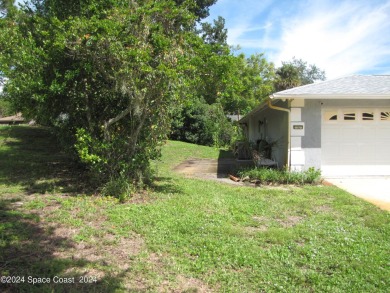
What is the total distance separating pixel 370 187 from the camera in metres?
8.61

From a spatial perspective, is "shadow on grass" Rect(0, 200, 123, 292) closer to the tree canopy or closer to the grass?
the grass

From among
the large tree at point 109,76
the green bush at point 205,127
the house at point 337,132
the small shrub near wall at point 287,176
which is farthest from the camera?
the green bush at point 205,127

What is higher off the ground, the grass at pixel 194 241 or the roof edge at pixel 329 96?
the roof edge at pixel 329 96

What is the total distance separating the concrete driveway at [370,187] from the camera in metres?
7.06

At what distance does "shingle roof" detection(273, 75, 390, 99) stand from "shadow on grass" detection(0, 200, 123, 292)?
7136mm

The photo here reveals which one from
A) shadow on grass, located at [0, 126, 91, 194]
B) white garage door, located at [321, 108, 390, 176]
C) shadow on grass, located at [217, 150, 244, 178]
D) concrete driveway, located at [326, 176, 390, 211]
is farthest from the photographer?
shadow on grass, located at [217, 150, 244, 178]

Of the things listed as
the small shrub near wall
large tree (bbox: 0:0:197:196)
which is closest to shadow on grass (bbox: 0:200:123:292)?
large tree (bbox: 0:0:197:196)

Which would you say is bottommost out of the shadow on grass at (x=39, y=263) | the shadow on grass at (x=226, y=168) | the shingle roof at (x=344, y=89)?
the shadow on grass at (x=39, y=263)

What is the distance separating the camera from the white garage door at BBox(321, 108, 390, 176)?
10.2 metres

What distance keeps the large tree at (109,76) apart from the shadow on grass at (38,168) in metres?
1.33

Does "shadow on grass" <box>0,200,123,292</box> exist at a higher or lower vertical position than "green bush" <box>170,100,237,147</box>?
lower

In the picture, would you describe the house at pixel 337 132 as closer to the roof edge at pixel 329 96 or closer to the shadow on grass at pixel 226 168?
the roof edge at pixel 329 96

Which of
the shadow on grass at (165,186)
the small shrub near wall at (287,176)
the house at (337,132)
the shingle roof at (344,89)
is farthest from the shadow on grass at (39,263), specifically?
the house at (337,132)

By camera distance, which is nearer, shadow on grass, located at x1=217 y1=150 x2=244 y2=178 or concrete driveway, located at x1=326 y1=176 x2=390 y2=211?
concrete driveway, located at x1=326 y1=176 x2=390 y2=211
